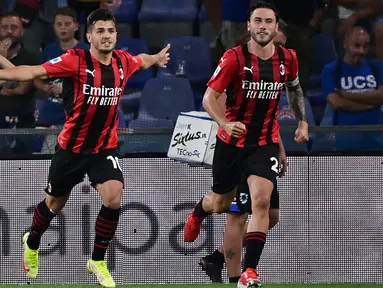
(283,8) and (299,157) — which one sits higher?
(283,8)

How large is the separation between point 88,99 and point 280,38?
270cm

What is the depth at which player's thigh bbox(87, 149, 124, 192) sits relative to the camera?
955 cm

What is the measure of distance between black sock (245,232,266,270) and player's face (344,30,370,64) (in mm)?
3327

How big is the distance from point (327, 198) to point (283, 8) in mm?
1978

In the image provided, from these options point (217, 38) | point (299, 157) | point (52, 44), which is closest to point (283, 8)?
point (217, 38)

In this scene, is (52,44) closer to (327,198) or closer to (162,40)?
(162,40)

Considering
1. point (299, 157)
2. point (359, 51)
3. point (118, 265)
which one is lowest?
point (118, 265)

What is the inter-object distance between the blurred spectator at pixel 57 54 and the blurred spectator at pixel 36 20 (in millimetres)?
72

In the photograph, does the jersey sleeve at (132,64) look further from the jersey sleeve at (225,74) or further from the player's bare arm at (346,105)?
the player's bare arm at (346,105)

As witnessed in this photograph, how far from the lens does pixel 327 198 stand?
11.8 m

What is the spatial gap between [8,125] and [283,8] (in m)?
3.02

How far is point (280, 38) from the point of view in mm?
11602

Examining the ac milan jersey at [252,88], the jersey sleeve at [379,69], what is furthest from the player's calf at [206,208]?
the jersey sleeve at [379,69]

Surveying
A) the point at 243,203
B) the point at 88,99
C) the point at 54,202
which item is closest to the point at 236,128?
the point at 88,99
